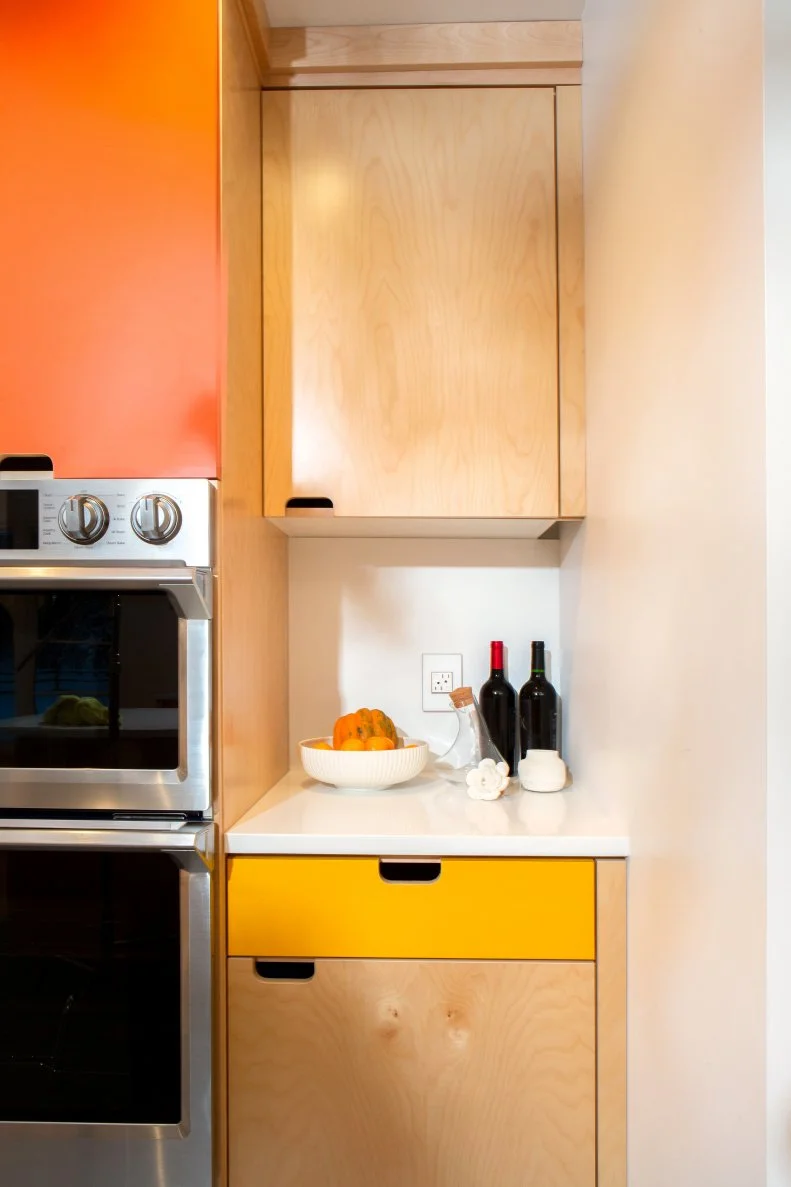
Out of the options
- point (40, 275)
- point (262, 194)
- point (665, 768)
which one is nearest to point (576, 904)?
point (665, 768)

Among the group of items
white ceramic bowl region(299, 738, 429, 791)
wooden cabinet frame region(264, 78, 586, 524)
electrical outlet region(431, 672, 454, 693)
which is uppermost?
wooden cabinet frame region(264, 78, 586, 524)

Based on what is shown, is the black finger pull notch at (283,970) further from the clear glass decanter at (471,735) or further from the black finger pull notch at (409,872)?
the clear glass decanter at (471,735)

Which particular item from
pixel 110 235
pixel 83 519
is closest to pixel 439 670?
pixel 83 519

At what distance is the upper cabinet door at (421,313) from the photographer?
1546 mm

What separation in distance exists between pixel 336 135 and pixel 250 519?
2.52ft

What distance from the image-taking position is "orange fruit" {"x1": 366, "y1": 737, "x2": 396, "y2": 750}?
1.54 meters

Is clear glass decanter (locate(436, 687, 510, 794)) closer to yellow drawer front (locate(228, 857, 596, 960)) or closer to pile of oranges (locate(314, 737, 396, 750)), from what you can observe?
pile of oranges (locate(314, 737, 396, 750))

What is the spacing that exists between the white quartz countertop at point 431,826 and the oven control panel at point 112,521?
17.3 inches

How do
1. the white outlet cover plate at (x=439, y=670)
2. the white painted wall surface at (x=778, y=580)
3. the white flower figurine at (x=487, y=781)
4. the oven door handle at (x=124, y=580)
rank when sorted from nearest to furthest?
1. the white painted wall surface at (x=778, y=580)
2. the oven door handle at (x=124, y=580)
3. the white flower figurine at (x=487, y=781)
4. the white outlet cover plate at (x=439, y=670)

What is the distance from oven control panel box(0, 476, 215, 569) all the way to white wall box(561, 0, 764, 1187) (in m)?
0.64

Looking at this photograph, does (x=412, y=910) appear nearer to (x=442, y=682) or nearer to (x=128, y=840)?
(x=128, y=840)

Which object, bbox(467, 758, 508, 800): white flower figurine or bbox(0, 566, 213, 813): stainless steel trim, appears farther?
Result: bbox(467, 758, 508, 800): white flower figurine

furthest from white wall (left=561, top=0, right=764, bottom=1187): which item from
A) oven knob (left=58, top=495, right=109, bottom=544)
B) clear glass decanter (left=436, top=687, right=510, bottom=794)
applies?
oven knob (left=58, top=495, right=109, bottom=544)

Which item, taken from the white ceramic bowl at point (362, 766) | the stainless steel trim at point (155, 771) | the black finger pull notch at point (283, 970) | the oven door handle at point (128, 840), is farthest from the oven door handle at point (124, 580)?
the black finger pull notch at point (283, 970)
